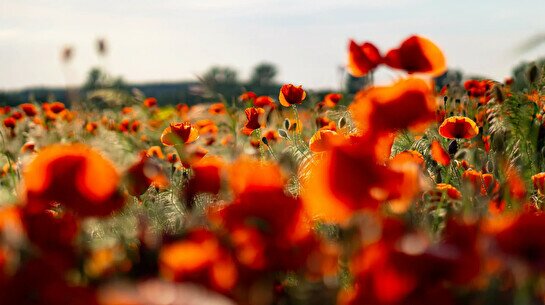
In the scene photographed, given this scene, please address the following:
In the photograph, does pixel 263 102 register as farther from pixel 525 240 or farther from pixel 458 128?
pixel 525 240

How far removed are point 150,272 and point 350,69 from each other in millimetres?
909

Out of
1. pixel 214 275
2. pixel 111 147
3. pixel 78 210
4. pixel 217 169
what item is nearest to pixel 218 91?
pixel 111 147

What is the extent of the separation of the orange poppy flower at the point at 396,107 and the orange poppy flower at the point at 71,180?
0.45 meters

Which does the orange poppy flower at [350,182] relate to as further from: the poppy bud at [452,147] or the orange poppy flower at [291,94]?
the orange poppy flower at [291,94]

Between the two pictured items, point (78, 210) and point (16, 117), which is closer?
point (78, 210)

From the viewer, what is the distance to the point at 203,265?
90 cm

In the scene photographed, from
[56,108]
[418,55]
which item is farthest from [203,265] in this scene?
[56,108]

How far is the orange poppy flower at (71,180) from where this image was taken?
1.07 meters

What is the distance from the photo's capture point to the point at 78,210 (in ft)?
3.61

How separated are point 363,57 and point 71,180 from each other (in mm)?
879

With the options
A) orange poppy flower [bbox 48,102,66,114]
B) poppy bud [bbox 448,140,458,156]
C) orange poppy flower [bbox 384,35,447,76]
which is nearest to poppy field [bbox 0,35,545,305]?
orange poppy flower [bbox 384,35,447,76]

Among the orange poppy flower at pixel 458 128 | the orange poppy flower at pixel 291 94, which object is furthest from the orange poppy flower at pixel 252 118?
the orange poppy flower at pixel 458 128

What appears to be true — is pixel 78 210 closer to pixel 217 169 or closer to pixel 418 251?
pixel 217 169

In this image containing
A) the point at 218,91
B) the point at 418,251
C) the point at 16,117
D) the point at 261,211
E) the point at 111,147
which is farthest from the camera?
the point at 16,117
